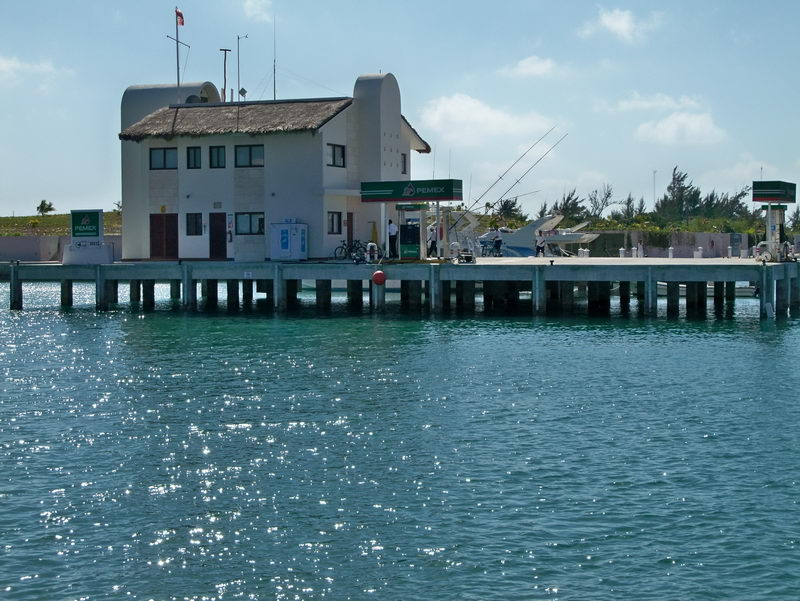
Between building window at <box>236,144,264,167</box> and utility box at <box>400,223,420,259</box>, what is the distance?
349 inches

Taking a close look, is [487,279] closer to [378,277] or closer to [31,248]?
[378,277]

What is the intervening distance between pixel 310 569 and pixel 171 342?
26.4 m

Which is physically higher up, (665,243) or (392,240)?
(665,243)

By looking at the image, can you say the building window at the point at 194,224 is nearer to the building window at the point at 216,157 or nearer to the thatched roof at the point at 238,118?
the building window at the point at 216,157

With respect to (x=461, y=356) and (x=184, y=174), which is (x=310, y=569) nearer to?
(x=461, y=356)

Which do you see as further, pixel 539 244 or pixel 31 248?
pixel 31 248

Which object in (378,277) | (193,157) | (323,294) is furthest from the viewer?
(193,157)

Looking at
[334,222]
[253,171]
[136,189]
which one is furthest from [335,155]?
[136,189]

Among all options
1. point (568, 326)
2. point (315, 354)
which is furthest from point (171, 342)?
point (568, 326)

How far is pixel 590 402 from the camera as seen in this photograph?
28.2 m

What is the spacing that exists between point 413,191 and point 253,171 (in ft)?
30.5

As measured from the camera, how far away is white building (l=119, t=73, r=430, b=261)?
2138 inches

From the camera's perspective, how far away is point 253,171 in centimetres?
5531

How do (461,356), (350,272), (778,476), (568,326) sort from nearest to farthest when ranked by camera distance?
(778,476)
(461,356)
(568,326)
(350,272)
